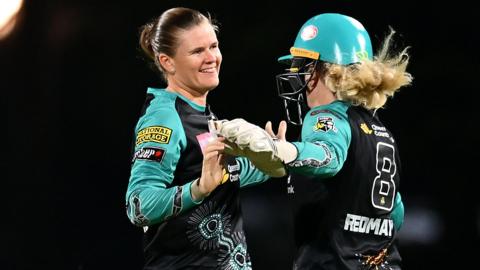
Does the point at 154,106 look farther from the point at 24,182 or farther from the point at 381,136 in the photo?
the point at 24,182

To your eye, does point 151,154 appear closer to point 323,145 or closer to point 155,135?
point 155,135

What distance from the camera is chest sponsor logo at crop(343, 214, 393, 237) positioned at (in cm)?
187

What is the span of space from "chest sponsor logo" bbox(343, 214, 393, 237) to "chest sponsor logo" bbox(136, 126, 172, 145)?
18.6 inches

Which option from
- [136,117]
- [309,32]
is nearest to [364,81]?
[309,32]

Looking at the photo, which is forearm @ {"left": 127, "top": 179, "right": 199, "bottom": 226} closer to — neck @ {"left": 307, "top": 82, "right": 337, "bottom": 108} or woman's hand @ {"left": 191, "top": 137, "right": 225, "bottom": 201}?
woman's hand @ {"left": 191, "top": 137, "right": 225, "bottom": 201}

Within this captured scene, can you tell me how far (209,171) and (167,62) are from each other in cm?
42

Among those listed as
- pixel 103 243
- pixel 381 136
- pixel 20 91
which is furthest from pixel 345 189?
pixel 20 91

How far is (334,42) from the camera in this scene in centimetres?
200

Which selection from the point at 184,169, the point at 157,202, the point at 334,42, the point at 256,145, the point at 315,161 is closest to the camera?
the point at 256,145

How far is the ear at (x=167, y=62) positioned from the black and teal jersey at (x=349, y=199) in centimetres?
38

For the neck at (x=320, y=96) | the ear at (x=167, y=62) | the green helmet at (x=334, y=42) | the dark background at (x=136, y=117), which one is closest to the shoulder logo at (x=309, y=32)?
the green helmet at (x=334, y=42)

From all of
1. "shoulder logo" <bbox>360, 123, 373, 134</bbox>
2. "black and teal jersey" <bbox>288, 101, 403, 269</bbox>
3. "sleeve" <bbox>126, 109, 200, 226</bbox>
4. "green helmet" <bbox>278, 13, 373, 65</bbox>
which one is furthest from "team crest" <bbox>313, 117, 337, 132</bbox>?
"sleeve" <bbox>126, 109, 200, 226</bbox>

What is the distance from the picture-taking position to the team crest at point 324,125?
1.78m

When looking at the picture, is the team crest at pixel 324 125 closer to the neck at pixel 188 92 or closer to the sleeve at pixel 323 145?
the sleeve at pixel 323 145
